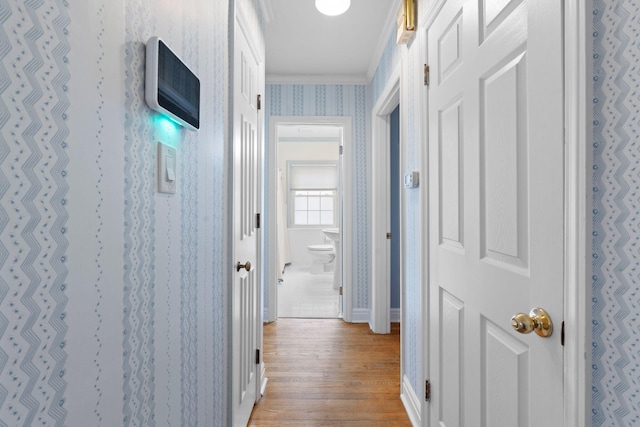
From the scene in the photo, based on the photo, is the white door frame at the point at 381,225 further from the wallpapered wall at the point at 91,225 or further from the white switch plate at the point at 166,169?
the white switch plate at the point at 166,169

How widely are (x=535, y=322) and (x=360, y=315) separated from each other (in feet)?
9.42

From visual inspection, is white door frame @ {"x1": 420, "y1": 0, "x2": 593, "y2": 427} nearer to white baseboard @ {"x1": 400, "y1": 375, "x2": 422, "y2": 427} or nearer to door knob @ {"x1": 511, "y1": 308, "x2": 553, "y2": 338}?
door knob @ {"x1": 511, "y1": 308, "x2": 553, "y2": 338}

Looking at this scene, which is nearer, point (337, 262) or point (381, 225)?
point (381, 225)

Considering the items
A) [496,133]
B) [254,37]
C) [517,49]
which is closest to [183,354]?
[496,133]

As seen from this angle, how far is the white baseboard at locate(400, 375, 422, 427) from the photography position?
1.86 meters

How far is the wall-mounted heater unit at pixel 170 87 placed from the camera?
2.57 feet

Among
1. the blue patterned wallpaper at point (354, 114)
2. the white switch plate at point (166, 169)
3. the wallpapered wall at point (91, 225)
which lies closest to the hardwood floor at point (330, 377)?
the blue patterned wallpaper at point (354, 114)

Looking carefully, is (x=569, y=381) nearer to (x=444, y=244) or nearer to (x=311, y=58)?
(x=444, y=244)

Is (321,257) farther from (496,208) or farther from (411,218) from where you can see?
(496,208)

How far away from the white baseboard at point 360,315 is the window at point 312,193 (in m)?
3.25

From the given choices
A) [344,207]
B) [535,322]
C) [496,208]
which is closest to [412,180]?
[496,208]

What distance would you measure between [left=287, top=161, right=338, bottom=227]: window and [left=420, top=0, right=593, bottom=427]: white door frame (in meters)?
5.96

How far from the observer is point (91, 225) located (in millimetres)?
611

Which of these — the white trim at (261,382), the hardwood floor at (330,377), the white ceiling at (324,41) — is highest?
the white ceiling at (324,41)
